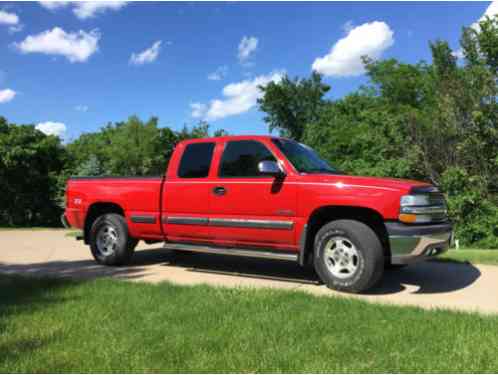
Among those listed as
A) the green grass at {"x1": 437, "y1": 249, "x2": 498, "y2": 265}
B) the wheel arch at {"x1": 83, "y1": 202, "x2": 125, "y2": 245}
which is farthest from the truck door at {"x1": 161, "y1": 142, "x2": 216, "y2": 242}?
the green grass at {"x1": 437, "y1": 249, "x2": 498, "y2": 265}

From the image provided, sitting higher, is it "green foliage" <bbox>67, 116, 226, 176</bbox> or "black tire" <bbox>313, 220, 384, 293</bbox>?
"green foliage" <bbox>67, 116, 226, 176</bbox>

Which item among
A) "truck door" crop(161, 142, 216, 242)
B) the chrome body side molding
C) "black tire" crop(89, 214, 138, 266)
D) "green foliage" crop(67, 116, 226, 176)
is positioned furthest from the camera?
"green foliage" crop(67, 116, 226, 176)

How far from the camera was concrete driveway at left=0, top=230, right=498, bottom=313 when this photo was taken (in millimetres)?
5422

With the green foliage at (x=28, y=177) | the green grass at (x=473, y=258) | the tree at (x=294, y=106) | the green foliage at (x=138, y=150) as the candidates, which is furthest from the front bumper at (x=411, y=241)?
the tree at (x=294, y=106)

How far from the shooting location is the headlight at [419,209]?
5258mm

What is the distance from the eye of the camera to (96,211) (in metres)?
8.10

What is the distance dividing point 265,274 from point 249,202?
128 cm

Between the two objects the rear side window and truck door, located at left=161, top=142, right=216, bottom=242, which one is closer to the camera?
truck door, located at left=161, top=142, right=216, bottom=242

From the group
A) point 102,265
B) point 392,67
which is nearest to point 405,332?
point 102,265

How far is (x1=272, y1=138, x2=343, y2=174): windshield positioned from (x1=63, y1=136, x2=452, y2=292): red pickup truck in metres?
0.02

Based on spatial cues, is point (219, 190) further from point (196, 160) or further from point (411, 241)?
point (411, 241)

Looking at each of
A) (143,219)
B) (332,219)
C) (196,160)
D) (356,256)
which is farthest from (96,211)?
(356,256)

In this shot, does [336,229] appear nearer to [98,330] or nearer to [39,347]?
[98,330]

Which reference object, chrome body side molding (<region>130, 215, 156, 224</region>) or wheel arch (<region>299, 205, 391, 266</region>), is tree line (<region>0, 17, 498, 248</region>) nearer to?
wheel arch (<region>299, 205, 391, 266</region>)
